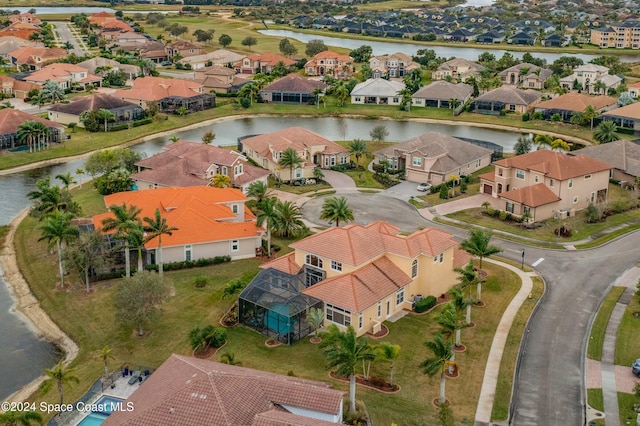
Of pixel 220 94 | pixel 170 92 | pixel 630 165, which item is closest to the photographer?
pixel 630 165

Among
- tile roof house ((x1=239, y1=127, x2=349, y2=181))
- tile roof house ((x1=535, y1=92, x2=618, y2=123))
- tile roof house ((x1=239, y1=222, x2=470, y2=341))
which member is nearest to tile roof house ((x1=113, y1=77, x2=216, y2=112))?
tile roof house ((x1=239, y1=127, x2=349, y2=181))

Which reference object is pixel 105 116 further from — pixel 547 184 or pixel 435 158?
pixel 547 184

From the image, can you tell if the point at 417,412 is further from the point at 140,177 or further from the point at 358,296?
the point at 140,177

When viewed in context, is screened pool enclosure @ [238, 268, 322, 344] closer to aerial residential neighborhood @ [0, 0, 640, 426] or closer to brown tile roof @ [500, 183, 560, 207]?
aerial residential neighborhood @ [0, 0, 640, 426]

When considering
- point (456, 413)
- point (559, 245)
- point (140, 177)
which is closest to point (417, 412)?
point (456, 413)

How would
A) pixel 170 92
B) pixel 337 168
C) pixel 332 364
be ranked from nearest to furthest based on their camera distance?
pixel 332 364 → pixel 337 168 → pixel 170 92

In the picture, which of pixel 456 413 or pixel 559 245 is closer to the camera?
pixel 456 413

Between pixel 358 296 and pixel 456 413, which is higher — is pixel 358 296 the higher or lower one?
the higher one

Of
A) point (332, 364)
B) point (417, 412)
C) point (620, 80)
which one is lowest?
point (417, 412)
